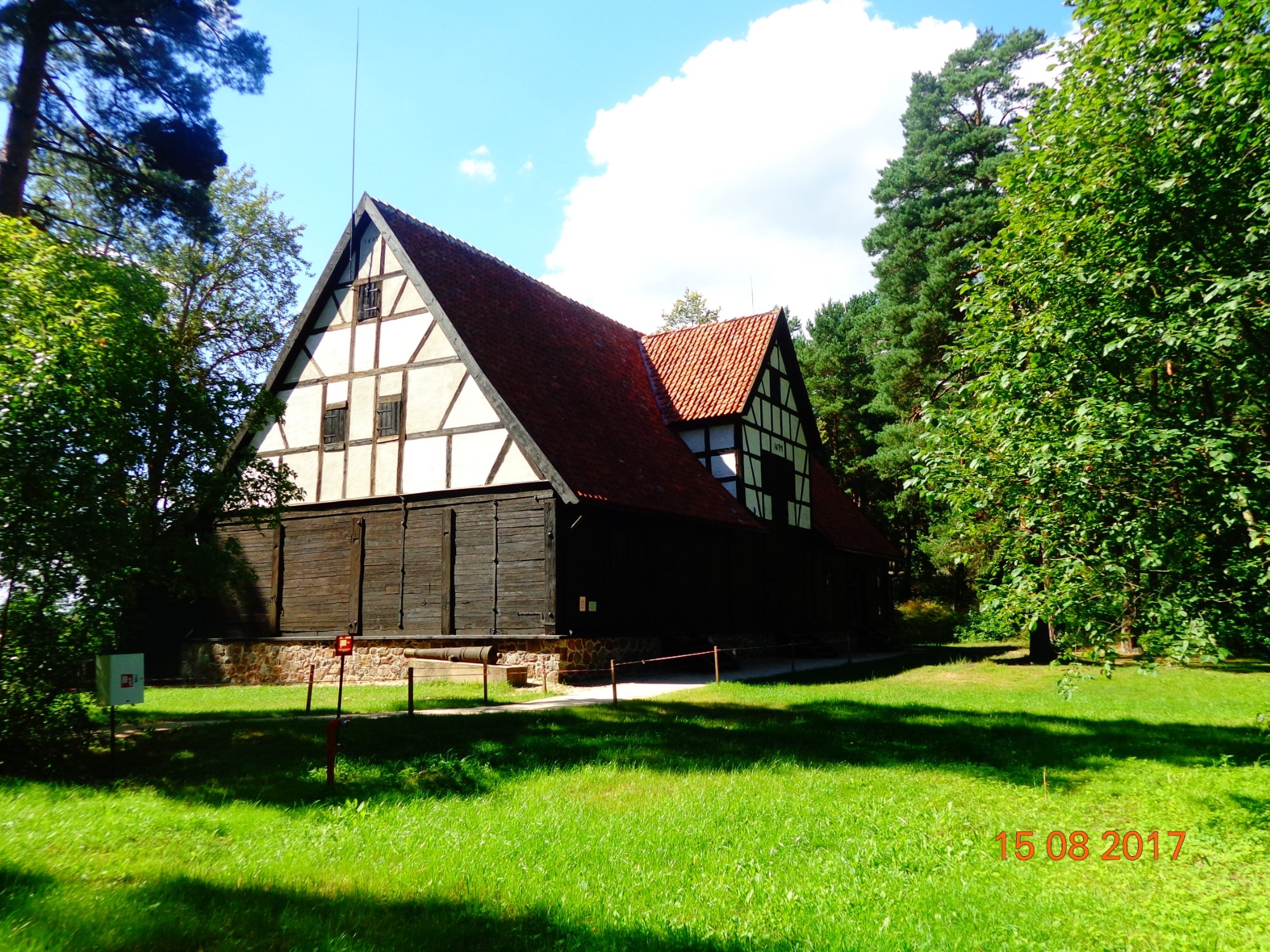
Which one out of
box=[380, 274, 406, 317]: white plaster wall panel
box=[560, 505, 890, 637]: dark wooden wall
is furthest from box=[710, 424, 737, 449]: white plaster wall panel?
box=[380, 274, 406, 317]: white plaster wall panel

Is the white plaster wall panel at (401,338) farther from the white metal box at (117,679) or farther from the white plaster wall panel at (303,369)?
the white metal box at (117,679)

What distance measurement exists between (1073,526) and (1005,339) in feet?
6.91

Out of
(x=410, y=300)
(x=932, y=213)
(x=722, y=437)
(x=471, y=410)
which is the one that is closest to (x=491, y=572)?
(x=471, y=410)

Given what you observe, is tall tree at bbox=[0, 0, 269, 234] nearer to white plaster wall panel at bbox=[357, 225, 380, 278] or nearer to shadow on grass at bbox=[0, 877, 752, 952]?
white plaster wall panel at bbox=[357, 225, 380, 278]

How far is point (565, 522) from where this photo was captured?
55.2 feet

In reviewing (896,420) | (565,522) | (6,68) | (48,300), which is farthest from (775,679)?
(896,420)

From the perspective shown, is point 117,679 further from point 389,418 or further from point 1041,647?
point 1041,647

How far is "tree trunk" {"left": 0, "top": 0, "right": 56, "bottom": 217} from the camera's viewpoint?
1131 centimetres

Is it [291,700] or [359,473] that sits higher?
[359,473]

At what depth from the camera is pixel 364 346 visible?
1922cm

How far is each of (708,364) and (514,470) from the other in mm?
9616

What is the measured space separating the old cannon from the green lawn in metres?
4.80

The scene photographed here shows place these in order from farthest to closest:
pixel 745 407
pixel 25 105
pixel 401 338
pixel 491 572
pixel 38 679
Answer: pixel 745 407 < pixel 401 338 < pixel 491 572 < pixel 25 105 < pixel 38 679

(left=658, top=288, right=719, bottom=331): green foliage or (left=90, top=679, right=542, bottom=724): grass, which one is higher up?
(left=658, top=288, right=719, bottom=331): green foliage
